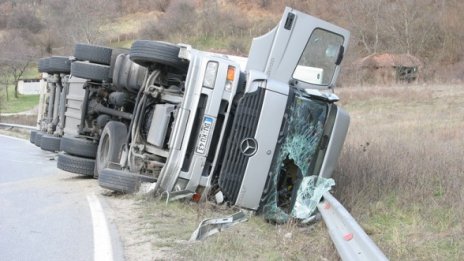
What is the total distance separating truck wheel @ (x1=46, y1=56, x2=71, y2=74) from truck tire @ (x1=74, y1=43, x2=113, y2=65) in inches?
71.5

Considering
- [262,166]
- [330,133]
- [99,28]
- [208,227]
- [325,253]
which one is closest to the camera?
[325,253]

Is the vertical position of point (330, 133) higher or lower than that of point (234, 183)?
higher

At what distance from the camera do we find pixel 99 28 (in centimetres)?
7544

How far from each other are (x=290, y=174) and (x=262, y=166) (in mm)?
692

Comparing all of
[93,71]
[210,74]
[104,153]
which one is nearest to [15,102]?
[93,71]

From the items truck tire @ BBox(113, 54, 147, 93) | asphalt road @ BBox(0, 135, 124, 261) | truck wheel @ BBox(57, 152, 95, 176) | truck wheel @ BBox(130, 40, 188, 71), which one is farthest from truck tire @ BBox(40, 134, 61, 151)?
truck wheel @ BBox(130, 40, 188, 71)

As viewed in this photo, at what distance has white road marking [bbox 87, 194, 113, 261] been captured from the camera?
5.32 meters

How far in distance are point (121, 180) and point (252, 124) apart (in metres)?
1.95

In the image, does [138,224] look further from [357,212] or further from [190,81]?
[357,212]

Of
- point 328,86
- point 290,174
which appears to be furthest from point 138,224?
point 328,86

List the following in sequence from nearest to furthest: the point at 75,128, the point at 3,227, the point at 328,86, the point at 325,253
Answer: the point at 325,253 < the point at 3,227 < the point at 328,86 < the point at 75,128

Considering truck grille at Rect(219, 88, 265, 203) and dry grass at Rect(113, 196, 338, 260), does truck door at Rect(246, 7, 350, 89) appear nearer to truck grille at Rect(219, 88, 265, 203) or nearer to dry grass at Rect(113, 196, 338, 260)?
truck grille at Rect(219, 88, 265, 203)

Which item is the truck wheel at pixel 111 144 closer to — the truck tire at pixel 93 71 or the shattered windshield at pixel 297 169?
the truck tire at pixel 93 71

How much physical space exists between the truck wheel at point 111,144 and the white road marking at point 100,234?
100cm
